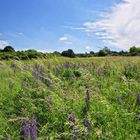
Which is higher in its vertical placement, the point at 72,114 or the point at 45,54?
the point at 45,54

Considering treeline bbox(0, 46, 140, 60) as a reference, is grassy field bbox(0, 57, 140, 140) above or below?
below

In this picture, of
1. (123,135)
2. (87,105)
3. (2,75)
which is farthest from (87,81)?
(2,75)

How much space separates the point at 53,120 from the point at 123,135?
41.8 inches

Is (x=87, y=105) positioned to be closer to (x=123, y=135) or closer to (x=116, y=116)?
(x=116, y=116)

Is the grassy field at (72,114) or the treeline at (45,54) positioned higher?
the treeline at (45,54)

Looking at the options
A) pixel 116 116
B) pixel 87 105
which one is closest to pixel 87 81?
pixel 87 105

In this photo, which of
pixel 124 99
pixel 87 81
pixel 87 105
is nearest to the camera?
pixel 87 105

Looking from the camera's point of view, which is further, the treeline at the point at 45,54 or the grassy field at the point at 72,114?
the treeline at the point at 45,54

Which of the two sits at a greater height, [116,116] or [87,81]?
[87,81]

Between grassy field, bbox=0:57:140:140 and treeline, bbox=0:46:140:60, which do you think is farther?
treeline, bbox=0:46:140:60

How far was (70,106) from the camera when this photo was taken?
5.22 meters

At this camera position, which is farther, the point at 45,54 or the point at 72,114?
the point at 45,54

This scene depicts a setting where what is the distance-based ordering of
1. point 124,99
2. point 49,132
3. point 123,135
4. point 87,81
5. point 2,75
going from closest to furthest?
point 123,135 < point 49,132 < point 87,81 < point 124,99 < point 2,75

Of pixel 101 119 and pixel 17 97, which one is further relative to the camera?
pixel 17 97
